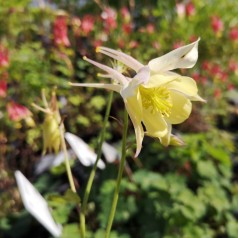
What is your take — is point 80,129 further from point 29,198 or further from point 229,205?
point 29,198

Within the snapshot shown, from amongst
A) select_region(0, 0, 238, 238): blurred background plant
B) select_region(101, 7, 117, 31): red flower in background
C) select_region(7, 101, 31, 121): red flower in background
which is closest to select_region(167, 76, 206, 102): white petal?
select_region(0, 0, 238, 238): blurred background plant

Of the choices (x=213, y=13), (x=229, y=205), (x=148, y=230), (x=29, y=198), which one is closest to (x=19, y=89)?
(x=148, y=230)

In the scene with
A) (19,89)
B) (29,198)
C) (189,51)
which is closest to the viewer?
(189,51)

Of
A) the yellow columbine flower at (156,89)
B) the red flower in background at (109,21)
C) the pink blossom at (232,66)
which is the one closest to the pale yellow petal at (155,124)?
the yellow columbine flower at (156,89)

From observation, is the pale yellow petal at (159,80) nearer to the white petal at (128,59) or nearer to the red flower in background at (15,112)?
the white petal at (128,59)

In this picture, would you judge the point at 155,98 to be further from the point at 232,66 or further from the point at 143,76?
the point at 232,66

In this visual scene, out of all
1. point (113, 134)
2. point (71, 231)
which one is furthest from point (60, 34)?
point (71, 231)

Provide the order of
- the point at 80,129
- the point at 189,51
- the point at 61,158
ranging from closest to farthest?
the point at 189,51
the point at 61,158
the point at 80,129

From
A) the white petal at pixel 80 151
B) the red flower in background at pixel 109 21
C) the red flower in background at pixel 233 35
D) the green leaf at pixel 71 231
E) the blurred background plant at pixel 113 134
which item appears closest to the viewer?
the white petal at pixel 80 151
